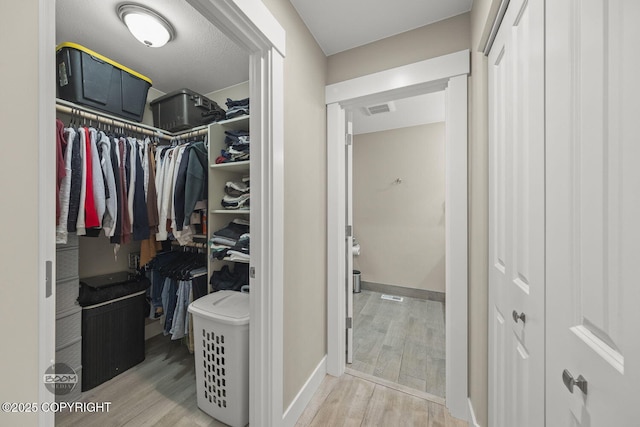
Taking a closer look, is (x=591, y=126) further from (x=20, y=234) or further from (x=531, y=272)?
(x=20, y=234)

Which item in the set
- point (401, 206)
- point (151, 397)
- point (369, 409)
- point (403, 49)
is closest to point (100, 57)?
point (403, 49)

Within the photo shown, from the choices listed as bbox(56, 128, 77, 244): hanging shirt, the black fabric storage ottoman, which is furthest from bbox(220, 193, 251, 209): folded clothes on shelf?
the black fabric storage ottoman

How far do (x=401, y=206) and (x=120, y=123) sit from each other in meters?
3.30

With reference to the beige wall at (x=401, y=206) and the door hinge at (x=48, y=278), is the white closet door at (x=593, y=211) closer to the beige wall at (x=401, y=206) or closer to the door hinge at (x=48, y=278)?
the door hinge at (x=48, y=278)

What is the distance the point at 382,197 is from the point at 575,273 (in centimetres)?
308

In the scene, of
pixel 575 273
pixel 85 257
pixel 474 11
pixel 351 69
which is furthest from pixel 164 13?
pixel 575 273

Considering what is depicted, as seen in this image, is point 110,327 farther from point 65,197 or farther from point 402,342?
point 402,342

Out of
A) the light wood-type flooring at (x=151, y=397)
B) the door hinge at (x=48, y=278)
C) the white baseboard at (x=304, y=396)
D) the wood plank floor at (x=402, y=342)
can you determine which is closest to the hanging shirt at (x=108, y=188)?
the light wood-type flooring at (x=151, y=397)

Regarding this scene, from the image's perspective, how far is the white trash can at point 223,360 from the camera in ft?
4.30

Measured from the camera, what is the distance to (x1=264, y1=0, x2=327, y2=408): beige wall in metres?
1.32

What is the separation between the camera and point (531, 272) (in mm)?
729

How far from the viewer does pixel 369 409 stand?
1464mm

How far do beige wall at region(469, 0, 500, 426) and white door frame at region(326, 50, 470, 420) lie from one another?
51mm

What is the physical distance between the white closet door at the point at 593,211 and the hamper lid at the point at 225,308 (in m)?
1.28
